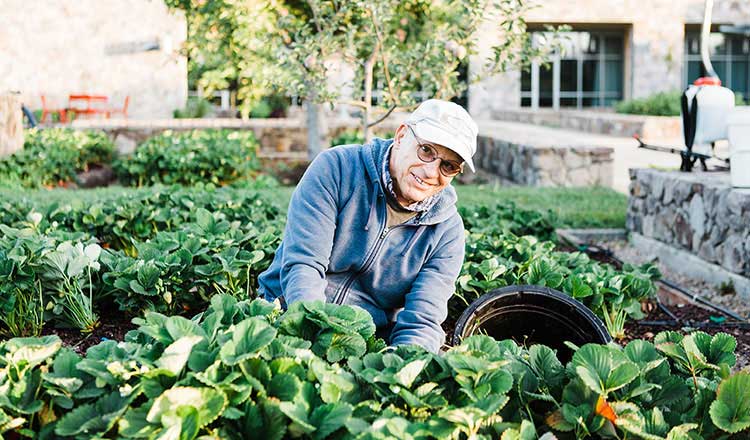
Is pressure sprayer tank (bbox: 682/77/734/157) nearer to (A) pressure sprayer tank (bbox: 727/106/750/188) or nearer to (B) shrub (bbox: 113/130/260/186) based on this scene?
(A) pressure sprayer tank (bbox: 727/106/750/188)

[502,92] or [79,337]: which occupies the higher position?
[502,92]

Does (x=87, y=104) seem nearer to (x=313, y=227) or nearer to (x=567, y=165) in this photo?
(x=567, y=165)

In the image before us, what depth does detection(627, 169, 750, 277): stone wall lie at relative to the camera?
16.4ft

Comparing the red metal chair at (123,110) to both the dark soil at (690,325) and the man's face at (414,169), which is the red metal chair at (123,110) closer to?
the dark soil at (690,325)

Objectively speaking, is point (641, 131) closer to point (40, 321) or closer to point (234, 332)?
point (40, 321)

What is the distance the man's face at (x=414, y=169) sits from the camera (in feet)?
8.35

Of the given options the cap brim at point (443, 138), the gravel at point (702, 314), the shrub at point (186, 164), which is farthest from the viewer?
the shrub at point (186, 164)

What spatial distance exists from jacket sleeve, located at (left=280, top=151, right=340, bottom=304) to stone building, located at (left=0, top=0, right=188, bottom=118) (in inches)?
644

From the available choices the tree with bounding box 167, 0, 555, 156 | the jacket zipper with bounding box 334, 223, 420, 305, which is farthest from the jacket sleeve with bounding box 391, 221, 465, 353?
the tree with bounding box 167, 0, 555, 156

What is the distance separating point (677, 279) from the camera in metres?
5.52

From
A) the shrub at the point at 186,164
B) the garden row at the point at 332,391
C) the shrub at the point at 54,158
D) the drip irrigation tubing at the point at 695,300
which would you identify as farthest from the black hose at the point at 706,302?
the shrub at the point at 54,158

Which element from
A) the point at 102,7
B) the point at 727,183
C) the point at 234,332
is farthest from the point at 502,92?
the point at 234,332

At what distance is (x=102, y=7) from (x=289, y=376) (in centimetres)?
1868

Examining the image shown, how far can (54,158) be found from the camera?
955cm
